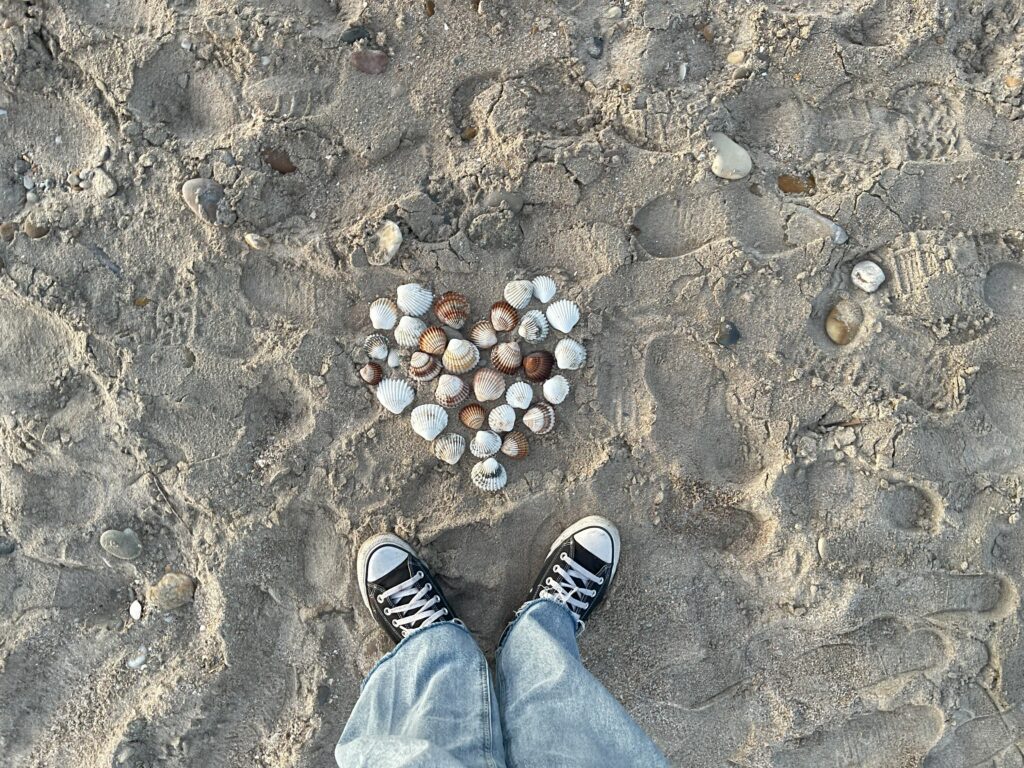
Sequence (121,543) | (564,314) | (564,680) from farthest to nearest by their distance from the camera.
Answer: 1. (121,543)
2. (564,314)
3. (564,680)

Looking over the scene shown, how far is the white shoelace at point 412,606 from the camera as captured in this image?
2.46 metres

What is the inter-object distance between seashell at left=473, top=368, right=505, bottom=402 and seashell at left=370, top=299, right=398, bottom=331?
369 millimetres

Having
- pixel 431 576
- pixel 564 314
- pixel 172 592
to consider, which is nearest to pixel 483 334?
pixel 564 314

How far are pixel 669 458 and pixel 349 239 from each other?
1406 millimetres

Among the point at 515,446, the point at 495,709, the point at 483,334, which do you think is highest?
the point at 483,334

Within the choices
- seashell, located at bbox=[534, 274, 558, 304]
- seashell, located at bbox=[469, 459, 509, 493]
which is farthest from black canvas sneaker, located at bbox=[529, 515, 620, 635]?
seashell, located at bbox=[534, 274, 558, 304]

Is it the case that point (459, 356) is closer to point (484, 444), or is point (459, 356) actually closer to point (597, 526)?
point (484, 444)

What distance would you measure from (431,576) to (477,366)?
80 cm

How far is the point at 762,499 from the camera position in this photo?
2492mm

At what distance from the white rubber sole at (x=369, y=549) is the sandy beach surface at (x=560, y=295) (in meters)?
0.04

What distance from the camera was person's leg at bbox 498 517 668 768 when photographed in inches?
86.3

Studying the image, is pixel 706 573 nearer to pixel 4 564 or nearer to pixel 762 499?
pixel 762 499

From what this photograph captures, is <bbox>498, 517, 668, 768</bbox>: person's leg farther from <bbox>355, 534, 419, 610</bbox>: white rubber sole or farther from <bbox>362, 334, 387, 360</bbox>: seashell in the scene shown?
<bbox>362, 334, 387, 360</bbox>: seashell

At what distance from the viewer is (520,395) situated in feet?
8.19
